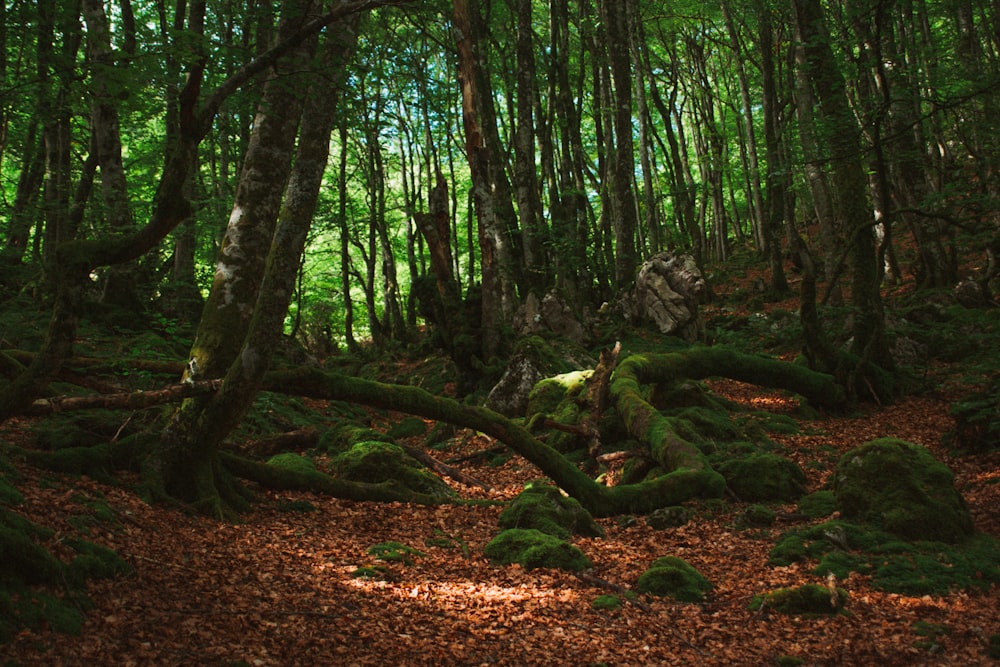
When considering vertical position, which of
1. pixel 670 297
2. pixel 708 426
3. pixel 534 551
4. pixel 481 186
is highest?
pixel 481 186

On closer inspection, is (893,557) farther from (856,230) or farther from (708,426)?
(856,230)

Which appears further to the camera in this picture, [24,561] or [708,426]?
[708,426]

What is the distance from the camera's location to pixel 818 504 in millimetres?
7277

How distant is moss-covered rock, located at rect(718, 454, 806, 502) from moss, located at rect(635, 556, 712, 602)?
8.11 feet

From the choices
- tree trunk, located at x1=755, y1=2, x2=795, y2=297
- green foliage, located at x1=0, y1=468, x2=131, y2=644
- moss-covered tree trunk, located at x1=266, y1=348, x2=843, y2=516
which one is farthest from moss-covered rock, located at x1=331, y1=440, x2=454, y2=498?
tree trunk, located at x1=755, y1=2, x2=795, y2=297

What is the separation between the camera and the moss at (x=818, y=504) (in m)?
7.11

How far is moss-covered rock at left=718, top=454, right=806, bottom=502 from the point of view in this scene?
7.96 meters

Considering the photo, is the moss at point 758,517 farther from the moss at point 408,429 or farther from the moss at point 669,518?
the moss at point 408,429

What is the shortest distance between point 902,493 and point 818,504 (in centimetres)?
106

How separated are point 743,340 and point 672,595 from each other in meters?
11.8

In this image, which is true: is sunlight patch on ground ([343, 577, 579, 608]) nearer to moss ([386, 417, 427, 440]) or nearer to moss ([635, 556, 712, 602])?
moss ([635, 556, 712, 602])

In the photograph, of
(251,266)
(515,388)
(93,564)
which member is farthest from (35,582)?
(515,388)

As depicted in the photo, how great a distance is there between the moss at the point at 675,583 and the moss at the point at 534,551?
0.63 meters

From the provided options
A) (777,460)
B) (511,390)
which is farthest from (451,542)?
(511,390)
